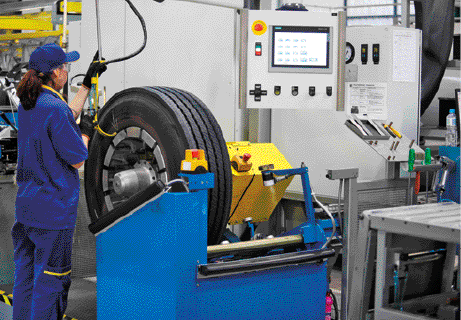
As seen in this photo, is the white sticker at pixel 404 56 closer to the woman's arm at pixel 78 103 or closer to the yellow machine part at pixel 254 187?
the yellow machine part at pixel 254 187

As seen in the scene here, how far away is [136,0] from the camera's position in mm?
4688

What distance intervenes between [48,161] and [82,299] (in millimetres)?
1133

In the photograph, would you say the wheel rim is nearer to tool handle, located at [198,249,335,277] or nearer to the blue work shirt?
the blue work shirt

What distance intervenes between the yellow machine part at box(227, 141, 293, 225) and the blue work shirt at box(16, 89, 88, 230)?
1240 millimetres

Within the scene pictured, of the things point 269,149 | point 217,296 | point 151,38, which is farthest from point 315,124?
point 217,296

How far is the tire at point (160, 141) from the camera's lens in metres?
3.22

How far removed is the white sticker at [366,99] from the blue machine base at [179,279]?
1.78 m

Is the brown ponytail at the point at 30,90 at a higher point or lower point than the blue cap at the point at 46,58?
lower

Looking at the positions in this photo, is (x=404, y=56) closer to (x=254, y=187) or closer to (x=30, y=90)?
(x=254, y=187)

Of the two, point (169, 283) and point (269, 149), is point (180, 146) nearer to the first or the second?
point (169, 283)

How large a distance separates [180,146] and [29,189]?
31.5 inches

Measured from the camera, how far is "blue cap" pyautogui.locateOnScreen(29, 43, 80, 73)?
3191 millimetres

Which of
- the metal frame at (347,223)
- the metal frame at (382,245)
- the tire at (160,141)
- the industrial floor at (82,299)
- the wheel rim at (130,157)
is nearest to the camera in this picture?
the metal frame at (382,245)

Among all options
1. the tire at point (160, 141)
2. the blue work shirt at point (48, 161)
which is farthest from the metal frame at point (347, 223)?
the blue work shirt at point (48, 161)
